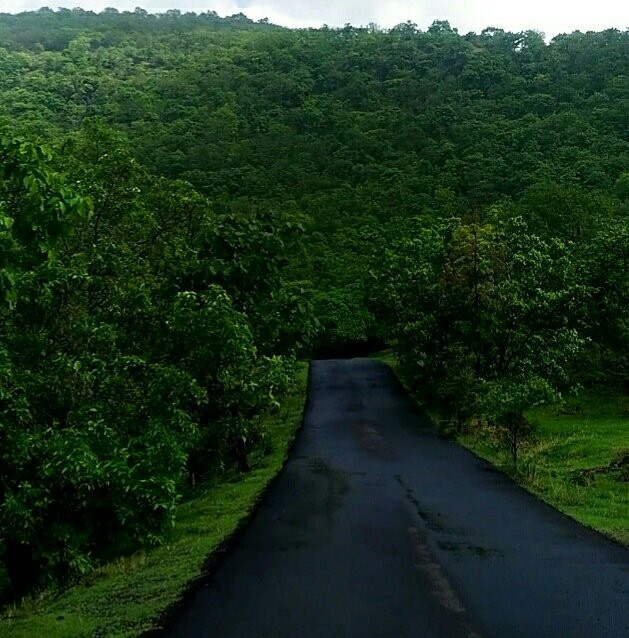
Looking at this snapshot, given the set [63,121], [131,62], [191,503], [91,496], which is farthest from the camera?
[131,62]

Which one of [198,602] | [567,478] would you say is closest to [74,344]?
[198,602]

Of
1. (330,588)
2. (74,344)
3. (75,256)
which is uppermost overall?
(75,256)

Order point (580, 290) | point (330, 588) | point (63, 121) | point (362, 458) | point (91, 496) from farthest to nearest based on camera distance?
point (63, 121)
point (580, 290)
point (362, 458)
point (91, 496)
point (330, 588)

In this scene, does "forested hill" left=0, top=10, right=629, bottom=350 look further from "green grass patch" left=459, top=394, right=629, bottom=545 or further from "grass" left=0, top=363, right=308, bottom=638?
"grass" left=0, top=363, right=308, bottom=638

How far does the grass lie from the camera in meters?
8.09

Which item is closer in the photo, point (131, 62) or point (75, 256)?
point (75, 256)

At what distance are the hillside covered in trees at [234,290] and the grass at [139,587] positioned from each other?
561 millimetres

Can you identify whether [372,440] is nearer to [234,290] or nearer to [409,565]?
[234,290]

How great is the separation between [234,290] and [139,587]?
7928mm

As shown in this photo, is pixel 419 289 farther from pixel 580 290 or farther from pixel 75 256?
pixel 75 256

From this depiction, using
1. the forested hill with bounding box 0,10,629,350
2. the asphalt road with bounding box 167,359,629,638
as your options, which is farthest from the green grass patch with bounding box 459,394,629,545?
the forested hill with bounding box 0,10,629,350

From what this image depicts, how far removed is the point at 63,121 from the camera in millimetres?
67062

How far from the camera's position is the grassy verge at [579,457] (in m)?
13.8

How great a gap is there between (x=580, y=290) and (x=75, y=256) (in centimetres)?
1366
